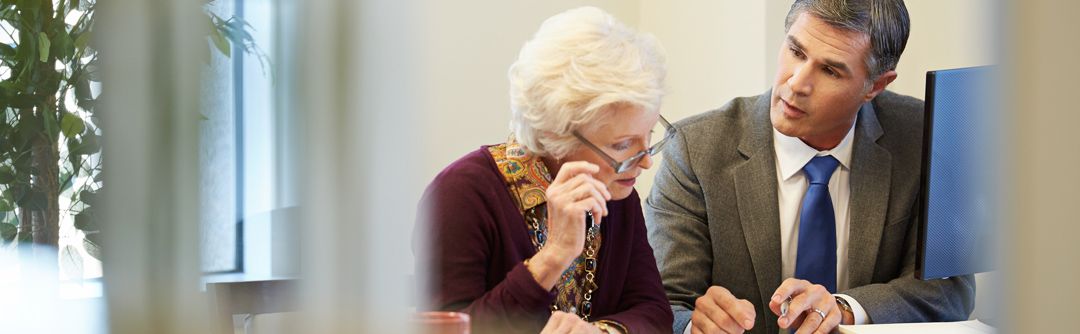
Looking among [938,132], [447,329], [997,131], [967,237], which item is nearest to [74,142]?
[447,329]

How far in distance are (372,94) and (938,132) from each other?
1301mm

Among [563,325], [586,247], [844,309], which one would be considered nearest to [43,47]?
[563,325]


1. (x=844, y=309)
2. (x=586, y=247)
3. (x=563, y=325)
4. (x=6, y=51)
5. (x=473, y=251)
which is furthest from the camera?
(x=844, y=309)

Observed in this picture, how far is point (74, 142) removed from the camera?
15.7 inches

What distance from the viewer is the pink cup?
462 mm

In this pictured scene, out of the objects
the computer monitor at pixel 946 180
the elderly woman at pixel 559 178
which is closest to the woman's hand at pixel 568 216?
the elderly woman at pixel 559 178

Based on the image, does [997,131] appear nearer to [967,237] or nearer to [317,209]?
[317,209]

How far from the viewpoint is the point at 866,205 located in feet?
6.51

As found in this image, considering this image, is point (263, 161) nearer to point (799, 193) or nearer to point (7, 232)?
point (7, 232)

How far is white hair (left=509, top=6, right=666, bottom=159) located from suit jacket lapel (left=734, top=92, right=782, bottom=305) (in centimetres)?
50

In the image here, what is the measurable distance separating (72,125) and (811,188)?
176 centimetres

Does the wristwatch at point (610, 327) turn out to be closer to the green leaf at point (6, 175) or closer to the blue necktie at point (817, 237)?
the blue necktie at point (817, 237)

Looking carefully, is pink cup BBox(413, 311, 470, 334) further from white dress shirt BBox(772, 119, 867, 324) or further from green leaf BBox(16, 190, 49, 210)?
white dress shirt BBox(772, 119, 867, 324)

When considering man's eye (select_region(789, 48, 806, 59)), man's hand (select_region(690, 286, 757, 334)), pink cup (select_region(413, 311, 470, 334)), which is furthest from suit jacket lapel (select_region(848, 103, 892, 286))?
pink cup (select_region(413, 311, 470, 334))
